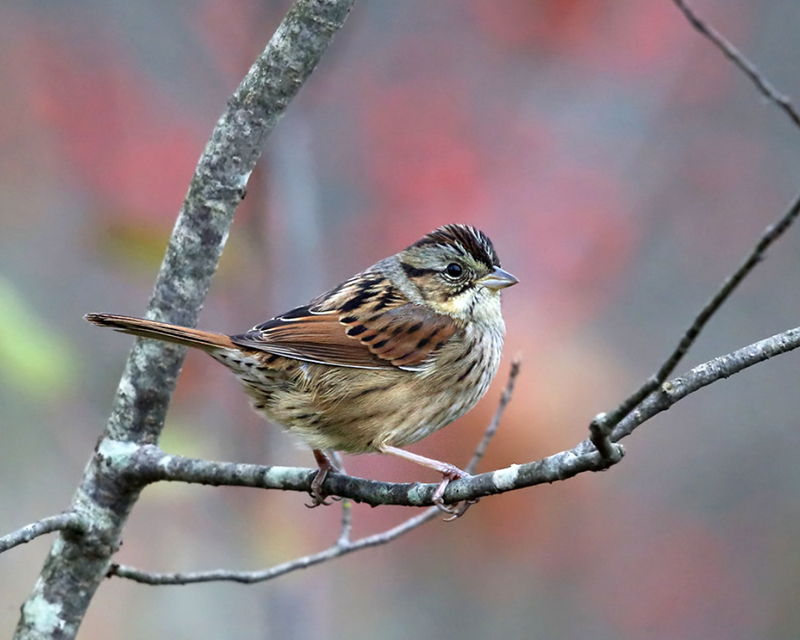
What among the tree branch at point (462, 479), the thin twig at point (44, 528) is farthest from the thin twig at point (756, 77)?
the thin twig at point (44, 528)

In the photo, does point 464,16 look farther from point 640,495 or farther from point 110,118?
point 640,495

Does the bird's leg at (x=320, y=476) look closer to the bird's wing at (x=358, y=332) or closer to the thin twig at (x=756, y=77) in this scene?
the bird's wing at (x=358, y=332)

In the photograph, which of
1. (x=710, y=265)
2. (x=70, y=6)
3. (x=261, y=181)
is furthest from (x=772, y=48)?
(x=70, y=6)

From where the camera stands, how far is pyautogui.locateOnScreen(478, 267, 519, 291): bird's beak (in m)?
4.29

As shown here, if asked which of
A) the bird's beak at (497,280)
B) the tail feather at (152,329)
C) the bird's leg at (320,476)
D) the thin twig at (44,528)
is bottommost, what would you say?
the thin twig at (44,528)

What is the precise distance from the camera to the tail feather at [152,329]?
3.37 m

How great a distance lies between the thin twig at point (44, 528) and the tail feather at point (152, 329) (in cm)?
66

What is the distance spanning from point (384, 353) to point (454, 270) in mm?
578

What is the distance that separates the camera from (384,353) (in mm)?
4066

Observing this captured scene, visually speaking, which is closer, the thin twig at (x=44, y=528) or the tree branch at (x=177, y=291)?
the thin twig at (x=44, y=528)

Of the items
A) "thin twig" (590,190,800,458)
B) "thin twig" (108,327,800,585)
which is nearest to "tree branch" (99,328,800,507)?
"thin twig" (108,327,800,585)

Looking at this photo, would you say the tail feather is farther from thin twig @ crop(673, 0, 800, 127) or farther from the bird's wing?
thin twig @ crop(673, 0, 800, 127)

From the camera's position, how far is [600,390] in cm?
759

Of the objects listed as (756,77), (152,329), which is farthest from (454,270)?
(756,77)
